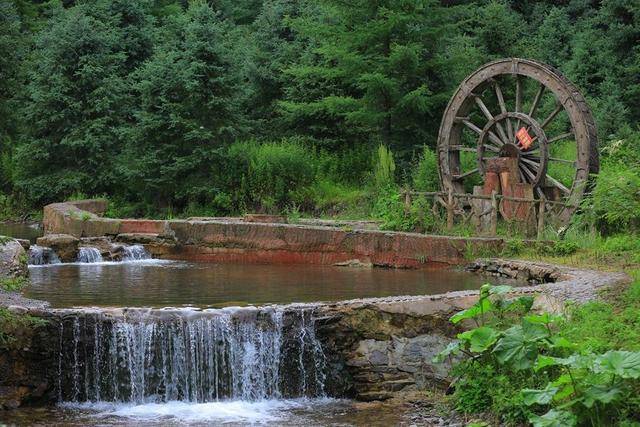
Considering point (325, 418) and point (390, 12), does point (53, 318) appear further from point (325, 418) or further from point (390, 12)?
→ point (390, 12)

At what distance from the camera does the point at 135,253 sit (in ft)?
53.0

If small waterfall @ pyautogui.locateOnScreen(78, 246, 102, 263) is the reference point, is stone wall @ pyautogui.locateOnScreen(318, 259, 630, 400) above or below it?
below

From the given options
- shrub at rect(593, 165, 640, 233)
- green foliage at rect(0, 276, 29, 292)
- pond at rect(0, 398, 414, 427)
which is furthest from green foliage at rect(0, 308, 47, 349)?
shrub at rect(593, 165, 640, 233)

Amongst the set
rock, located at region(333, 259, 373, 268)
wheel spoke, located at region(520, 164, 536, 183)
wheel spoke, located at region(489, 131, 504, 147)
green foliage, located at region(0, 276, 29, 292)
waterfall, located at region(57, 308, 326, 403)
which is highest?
wheel spoke, located at region(489, 131, 504, 147)

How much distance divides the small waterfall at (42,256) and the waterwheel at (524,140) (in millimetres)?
8190

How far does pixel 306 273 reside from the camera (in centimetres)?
1382

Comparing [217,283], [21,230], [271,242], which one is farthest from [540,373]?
[21,230]

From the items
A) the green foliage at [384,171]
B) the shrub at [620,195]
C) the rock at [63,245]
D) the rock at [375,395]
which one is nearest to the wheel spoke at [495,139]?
the green foliage at [384,171]

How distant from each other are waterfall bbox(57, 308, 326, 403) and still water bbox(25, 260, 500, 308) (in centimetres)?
87

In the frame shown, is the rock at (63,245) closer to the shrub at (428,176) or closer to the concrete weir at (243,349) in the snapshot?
the concrete weir at (243,349)

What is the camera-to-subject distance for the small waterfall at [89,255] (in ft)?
50.3

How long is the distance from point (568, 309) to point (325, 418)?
2501 mm

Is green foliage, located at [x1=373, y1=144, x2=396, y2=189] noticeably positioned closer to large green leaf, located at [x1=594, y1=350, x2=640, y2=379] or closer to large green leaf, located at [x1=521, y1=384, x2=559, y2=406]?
large green leaf, located at [x1=521, y1=384, x2=559, y2=406]

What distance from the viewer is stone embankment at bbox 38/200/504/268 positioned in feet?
47.5
